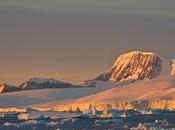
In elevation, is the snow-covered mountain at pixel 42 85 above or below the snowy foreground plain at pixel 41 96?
above

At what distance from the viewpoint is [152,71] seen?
199125mm

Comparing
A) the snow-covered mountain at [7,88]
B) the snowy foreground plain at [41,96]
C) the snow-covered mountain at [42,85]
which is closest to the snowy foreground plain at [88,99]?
the snowy foreground plain at [41,96]

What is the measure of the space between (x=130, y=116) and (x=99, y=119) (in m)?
7.08

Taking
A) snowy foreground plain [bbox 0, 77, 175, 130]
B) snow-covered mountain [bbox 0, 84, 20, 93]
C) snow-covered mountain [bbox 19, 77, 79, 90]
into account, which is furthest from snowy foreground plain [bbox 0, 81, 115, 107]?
snow-covered mountain [bbox 19, 77, 79, 90]

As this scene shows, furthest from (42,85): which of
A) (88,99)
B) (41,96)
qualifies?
(88,99)

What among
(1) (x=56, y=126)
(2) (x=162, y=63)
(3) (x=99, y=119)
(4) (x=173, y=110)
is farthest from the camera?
(2) (x=162, y=63)

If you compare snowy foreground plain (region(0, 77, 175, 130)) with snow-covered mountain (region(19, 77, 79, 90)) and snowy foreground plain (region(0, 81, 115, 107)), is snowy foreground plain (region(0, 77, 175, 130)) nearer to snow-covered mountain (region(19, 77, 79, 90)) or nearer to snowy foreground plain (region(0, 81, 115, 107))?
snowy foreground plain (region(0, 81, 115, 107))

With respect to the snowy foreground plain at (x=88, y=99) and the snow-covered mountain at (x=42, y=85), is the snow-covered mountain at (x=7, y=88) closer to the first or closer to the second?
the snow-covered mountain at (x=42, y=85)

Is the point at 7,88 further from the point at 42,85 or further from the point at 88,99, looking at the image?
the point at 88,99

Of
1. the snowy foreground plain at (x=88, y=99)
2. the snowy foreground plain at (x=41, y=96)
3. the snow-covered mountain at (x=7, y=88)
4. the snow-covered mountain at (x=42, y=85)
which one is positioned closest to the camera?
the snowy foreground plain at (x=88, y=99)

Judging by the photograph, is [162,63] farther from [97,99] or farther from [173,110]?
[173,110]

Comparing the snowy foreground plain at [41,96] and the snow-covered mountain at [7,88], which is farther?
the snow-covered mountain at [7,88]

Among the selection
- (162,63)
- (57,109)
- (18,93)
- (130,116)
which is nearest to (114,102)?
(57,109)

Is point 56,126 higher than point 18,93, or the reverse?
point 18,93
